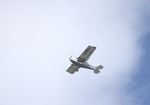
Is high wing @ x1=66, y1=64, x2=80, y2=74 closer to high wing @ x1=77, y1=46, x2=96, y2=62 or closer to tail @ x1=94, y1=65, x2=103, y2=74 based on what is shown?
high wing @ x1=77, y1=46, x2=96, y2=62

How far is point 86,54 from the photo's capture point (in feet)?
446

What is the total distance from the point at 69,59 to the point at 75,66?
2.71m

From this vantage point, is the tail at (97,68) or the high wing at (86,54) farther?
the tail at (97,68)

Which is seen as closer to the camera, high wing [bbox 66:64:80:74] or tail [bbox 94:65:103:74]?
high wing [bbox 66:64:80:74]

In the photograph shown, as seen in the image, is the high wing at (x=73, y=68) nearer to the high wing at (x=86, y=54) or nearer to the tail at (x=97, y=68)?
the high wing at (x=86, y=54)

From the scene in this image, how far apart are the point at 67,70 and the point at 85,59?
17.8ft

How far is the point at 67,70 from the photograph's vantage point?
5399 inches

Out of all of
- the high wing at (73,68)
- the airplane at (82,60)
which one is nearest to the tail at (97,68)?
the airplane at (82,60)

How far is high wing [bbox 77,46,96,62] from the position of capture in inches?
5354

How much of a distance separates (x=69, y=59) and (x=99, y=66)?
9531 millimetres

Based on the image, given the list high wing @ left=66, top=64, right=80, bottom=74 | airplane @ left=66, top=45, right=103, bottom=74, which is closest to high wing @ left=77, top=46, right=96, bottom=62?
airplane @ left=66, top=45, right=103, bottom=74

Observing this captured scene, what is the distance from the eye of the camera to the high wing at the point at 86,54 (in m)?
136

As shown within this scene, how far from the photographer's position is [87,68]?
138m

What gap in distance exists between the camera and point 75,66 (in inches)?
5364
